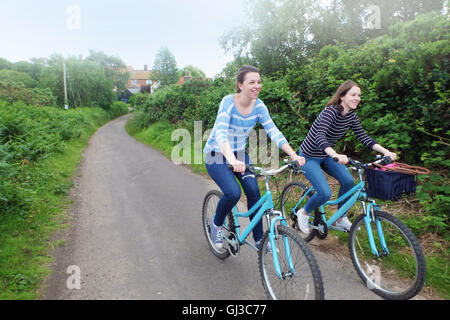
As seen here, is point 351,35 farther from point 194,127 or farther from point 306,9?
point 194,127

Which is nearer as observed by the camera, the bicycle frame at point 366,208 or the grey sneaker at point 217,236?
the bicycle frame at point 366,208

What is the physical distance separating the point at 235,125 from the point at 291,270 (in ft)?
5.30

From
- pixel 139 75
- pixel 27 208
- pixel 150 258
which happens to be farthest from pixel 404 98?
pixel 139 75

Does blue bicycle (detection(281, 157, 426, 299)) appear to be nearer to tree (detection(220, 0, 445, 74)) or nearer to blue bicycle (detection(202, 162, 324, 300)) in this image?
blue bicycle (detection(202, 162, 324, 300))

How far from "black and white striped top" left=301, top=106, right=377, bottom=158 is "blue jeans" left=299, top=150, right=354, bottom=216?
0.45ft

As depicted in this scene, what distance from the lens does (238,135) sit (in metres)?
3.35

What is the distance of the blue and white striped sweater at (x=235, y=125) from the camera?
3.11 m

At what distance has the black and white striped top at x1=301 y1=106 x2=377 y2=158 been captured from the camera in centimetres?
350

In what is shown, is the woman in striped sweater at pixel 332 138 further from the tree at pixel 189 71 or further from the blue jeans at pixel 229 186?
the tree at pixel 189 71

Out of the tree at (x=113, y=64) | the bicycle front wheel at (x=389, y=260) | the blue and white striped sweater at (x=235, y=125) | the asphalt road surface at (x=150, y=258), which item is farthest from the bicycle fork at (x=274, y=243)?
the tree at (x=113, y=64)

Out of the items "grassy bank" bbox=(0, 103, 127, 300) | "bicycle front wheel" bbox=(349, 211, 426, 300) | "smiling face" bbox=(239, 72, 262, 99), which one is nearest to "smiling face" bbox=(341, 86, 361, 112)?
"smiling face" bbox=(239, 72, 262, 99)

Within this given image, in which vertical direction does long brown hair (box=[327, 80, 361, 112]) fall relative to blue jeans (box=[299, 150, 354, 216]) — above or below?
above

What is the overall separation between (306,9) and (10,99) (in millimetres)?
22030

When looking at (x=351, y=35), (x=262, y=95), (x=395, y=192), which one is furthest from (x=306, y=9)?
(x=395, y=192)
